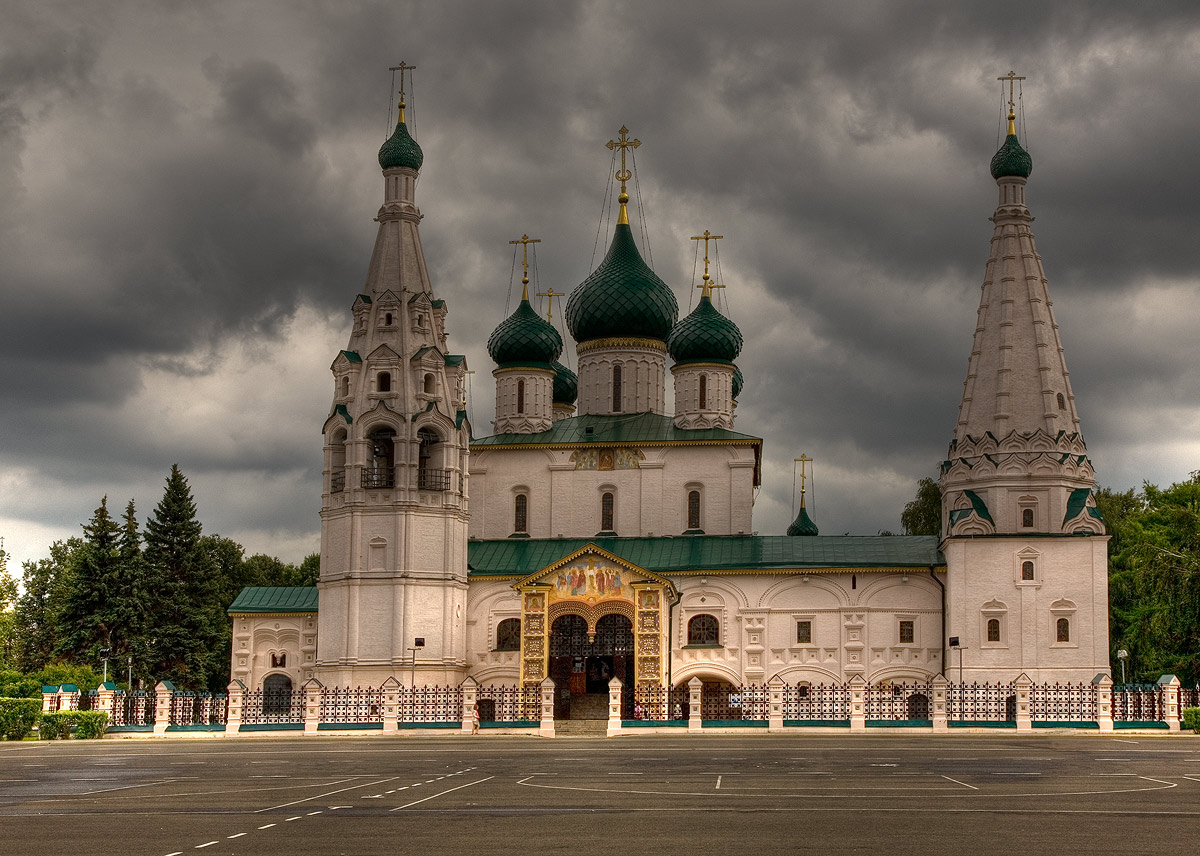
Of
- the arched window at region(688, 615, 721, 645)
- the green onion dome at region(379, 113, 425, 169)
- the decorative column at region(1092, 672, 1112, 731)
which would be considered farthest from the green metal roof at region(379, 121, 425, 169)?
the decorative column at region(1092, 672, 1112, 731)

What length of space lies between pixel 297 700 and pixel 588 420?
15.9 metres

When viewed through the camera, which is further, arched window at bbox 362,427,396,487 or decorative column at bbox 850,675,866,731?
arched window at bbox 362,427,396,487

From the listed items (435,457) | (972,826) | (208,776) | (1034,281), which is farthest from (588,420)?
(972,826)

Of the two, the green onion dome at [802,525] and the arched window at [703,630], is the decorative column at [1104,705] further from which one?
the green onion dome at [802,525]

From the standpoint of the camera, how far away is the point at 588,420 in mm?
50406

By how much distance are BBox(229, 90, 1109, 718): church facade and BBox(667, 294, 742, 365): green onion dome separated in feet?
9.56

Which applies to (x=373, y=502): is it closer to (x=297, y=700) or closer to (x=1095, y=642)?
(x=297, y=700)

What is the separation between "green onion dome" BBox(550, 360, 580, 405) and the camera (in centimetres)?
5531

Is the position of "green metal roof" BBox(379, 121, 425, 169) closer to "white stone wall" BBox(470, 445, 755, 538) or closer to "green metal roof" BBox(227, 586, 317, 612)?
"white stone wall" BBox(470, 445, 755, 538)

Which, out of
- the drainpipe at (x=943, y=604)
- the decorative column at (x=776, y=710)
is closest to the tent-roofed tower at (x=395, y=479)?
the decorative column at (x=776, y=710)

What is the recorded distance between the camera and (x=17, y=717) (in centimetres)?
3478

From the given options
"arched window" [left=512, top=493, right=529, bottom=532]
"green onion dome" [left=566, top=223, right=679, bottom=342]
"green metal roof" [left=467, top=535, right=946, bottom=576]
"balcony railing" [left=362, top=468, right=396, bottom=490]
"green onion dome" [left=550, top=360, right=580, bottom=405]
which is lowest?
"green metal roof" [left=467, top=535, right=946, bottom=576]

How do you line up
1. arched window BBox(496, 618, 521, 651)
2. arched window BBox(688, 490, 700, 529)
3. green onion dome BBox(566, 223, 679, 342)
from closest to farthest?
arched window BBox(496, 618, 521, 651), arched window BBox(688, 490, 700, 529), green onion dome BBox(566, 223, 679, 342)

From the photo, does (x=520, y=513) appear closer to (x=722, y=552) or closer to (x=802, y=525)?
(x=722, y=552)
